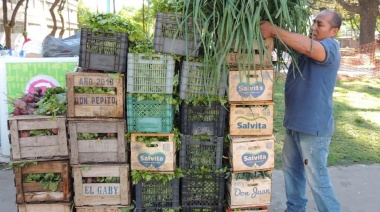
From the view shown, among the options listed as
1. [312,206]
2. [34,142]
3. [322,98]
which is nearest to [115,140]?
[34,142]

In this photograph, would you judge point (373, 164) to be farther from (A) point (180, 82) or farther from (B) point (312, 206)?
(A) point (180, 82)

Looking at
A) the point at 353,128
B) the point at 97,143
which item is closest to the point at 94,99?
the point at 97,143

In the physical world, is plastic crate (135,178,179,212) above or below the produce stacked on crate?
below

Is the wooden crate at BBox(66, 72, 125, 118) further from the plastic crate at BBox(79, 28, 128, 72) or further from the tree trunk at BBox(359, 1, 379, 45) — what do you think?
the tree trunk at BBox(359, 1, 379, 45)

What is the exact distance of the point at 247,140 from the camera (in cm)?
337

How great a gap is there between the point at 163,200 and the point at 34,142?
3.94 ft

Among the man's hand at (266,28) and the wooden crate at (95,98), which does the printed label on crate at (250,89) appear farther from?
the wooden crate at (95,98)

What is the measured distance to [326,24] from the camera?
3.35 metres

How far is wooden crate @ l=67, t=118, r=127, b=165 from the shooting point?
3281 mm

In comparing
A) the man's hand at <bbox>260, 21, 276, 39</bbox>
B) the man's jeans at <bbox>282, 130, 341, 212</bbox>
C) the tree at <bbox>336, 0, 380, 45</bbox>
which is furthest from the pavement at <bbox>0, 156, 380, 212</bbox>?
the tree at <bbox>336, 0, 380, 45</bbox>

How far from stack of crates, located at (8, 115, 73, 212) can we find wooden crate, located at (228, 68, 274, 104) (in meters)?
1.44

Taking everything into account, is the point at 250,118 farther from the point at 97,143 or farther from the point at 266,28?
the point at 97,143

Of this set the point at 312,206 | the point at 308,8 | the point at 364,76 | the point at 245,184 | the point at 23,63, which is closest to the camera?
the point at 308,8

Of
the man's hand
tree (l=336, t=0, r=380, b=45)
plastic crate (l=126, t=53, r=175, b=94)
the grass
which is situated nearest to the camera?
the man's hand
